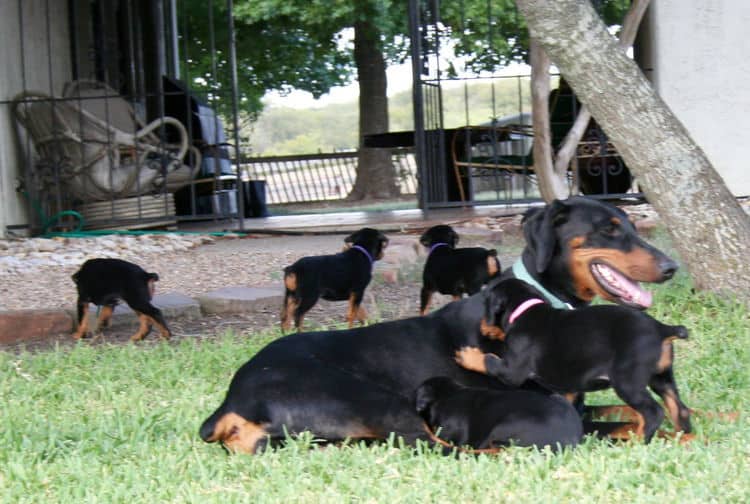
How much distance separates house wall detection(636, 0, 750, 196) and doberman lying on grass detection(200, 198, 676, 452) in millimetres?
7892

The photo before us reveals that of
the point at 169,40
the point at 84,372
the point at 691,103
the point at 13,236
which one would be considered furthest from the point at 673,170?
the point at 169,40

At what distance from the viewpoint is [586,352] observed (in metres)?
4.02

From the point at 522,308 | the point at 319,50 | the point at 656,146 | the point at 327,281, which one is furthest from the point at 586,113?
the point at 319,50

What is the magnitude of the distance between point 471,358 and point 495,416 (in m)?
0.43

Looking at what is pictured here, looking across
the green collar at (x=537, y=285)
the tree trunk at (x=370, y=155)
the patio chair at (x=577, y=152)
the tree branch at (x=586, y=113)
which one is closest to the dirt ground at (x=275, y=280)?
the tree branch at (x=586, y=113)

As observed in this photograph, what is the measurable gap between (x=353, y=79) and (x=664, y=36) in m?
14.4

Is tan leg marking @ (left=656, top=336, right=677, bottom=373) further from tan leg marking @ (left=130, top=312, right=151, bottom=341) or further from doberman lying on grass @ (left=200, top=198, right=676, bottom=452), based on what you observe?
tan leg marking @ (left=130, top=312, right=151, bottom=341)

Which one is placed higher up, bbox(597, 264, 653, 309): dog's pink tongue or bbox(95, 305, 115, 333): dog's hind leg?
bbox(597, 264, 653, 309): dog's pink tongue

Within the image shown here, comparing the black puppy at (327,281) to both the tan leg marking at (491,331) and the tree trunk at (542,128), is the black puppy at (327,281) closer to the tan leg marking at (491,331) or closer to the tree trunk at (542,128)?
the tree trunk at (542,128)

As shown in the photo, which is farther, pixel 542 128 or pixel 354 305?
pixel 542 128

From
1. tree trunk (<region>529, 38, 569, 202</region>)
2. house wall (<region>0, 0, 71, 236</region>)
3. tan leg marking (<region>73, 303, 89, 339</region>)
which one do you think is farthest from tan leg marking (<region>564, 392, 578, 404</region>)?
house wall (<region>0, 0, 71, 236</region>)

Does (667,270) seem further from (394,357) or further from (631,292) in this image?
(394,357)

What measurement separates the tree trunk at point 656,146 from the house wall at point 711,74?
18.0 ft

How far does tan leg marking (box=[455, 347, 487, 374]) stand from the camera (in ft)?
14.2
